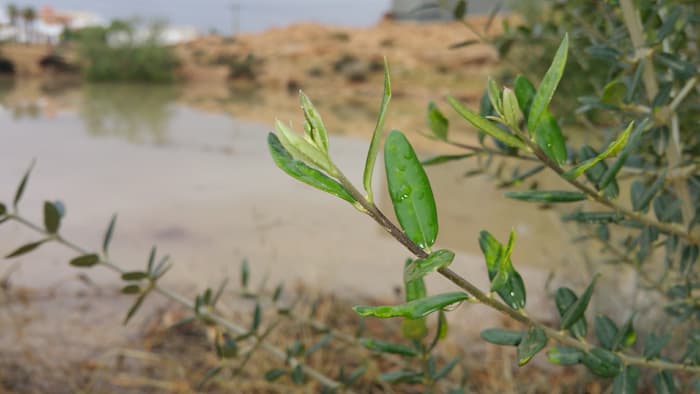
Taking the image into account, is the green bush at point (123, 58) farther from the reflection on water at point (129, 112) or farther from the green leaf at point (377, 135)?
the green leaf at point (377, 135)

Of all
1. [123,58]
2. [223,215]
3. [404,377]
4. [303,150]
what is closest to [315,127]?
[303,150]

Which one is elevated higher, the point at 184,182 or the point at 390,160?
the point at 390,160

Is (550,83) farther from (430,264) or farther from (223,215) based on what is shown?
(223,215)

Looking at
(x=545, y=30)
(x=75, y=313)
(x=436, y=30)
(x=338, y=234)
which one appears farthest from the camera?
(x=436, y=30)

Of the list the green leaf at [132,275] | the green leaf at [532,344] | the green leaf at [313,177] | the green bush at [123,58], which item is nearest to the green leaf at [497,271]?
the green leaf at [532,344]

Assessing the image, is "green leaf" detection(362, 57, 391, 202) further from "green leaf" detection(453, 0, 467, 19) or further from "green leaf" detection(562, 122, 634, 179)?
"green leaf" detection(453, 0, 467, 19)

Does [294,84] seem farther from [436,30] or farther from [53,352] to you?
[53,352]

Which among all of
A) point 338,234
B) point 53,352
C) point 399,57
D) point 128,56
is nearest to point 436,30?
point 399,57

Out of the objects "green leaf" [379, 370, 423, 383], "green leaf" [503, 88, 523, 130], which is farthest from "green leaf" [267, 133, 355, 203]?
"green leaf" [379, 370, 423, 383]

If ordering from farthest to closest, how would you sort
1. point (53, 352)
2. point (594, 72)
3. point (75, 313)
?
1. point (594, 72)
2. point (75, 313)
3. point (53, 352)
